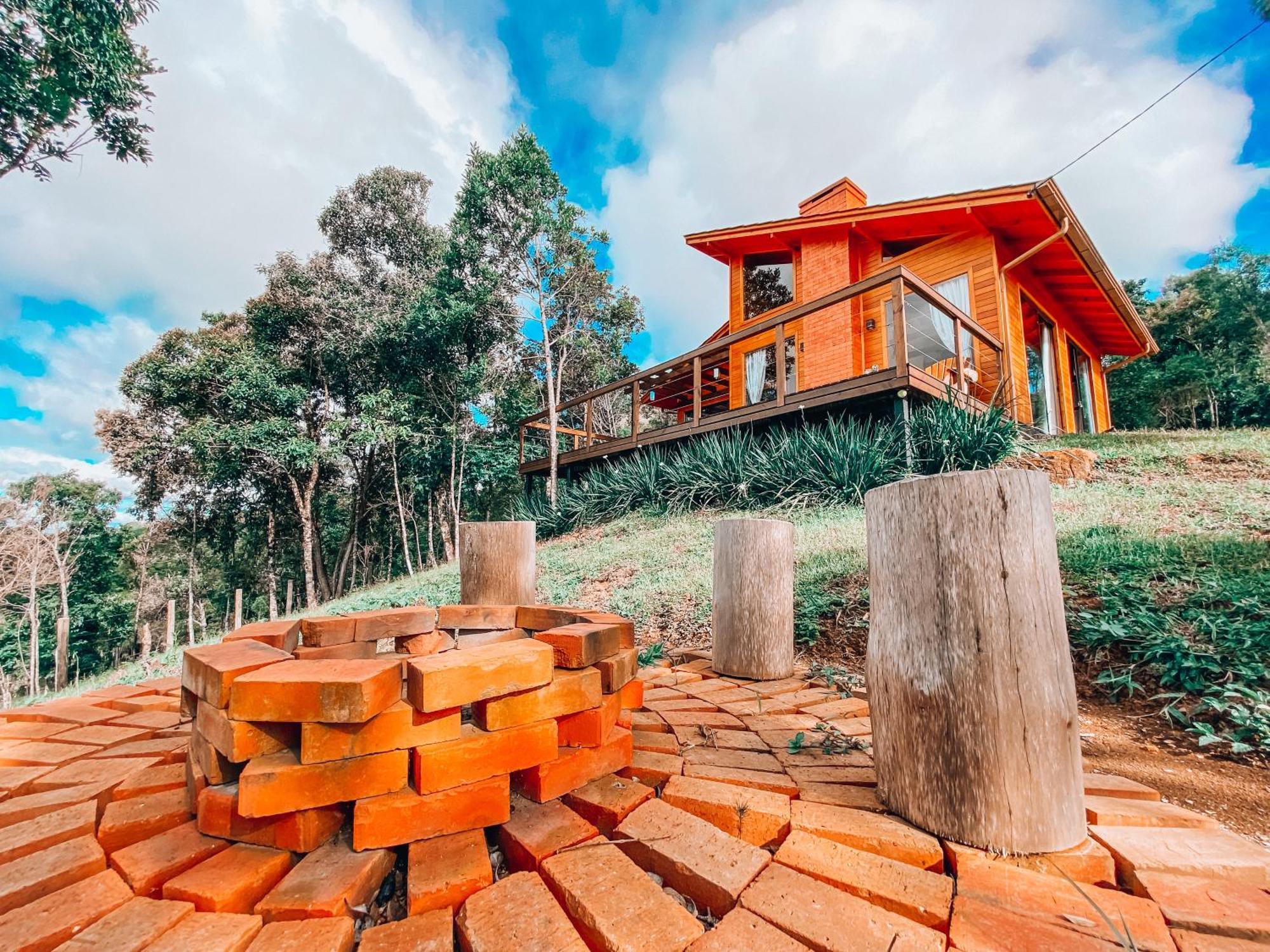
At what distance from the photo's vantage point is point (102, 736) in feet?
5.30

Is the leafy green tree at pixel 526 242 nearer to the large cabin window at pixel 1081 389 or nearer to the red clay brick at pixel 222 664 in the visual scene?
the red clay brick at pixel 222 664

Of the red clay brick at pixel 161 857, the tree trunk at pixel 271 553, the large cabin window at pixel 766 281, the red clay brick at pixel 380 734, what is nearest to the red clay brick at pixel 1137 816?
the red clay brick at pixel 380 734

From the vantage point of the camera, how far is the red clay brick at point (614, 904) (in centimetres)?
77

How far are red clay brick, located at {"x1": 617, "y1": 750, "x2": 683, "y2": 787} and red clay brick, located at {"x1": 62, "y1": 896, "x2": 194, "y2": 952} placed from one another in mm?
851

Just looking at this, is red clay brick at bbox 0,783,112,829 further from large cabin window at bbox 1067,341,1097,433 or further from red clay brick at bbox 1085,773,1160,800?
large cabin window at bbox 1067,341,1097,433

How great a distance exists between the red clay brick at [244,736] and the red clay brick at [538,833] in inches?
18.8

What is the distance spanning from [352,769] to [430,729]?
0.15m

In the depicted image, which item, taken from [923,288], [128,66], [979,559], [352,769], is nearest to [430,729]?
[352,769]

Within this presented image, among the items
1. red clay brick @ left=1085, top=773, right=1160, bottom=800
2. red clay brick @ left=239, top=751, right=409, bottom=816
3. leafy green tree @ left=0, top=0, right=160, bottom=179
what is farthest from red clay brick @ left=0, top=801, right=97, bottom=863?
leafy green tree @ left=0, top=0, right=160, bottom=179

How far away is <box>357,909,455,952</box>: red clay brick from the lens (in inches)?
30.4

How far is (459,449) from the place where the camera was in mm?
13305

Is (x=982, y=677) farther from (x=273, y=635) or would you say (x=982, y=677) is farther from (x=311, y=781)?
(x=273, y=635)

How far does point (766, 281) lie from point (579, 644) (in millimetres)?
10884

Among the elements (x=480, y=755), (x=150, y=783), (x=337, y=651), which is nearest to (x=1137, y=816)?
(x=480, y=755)
